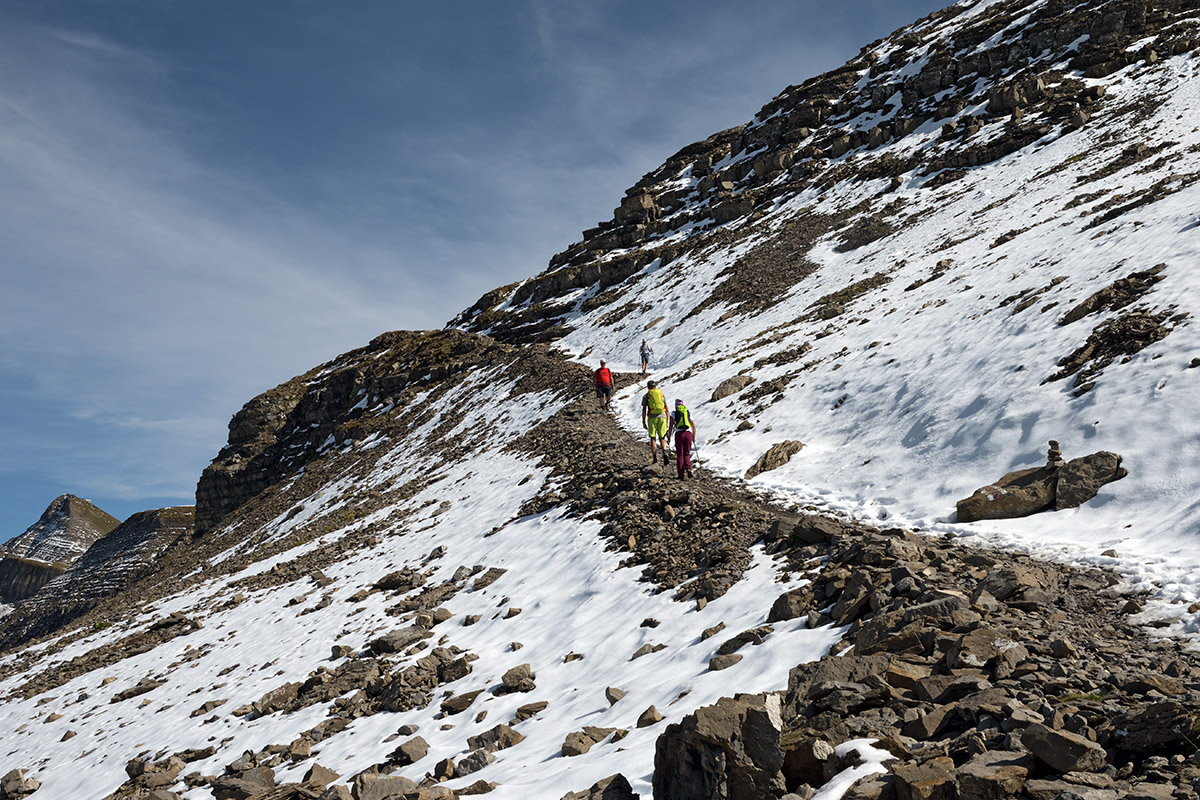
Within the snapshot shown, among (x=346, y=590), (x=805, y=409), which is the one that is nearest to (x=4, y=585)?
(x=346, y=590)

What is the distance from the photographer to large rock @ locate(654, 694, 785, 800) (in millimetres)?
5035

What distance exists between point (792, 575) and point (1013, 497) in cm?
410

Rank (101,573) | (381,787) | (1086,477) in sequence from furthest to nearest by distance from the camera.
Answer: (101,573) → (1086,477) → (381,787)

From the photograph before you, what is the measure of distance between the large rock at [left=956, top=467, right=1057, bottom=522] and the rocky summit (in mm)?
71

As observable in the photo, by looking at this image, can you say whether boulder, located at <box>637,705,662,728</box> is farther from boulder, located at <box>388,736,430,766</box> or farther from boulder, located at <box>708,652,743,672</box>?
boulder, located at <box>388,736,430,766</box>

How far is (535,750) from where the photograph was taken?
7996 mm

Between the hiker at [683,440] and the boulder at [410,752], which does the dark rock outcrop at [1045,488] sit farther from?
the boulder at [410,752]

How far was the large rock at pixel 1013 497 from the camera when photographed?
10.3 metres

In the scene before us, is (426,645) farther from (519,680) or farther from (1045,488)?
(1045,488)

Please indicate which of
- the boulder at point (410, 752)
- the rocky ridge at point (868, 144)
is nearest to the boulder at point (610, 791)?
the boulder at point (410, 752)

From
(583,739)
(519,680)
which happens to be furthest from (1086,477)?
Result: (519,680)

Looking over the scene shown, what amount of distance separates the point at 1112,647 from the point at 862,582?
8.32 ft

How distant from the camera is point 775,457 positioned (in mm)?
17328

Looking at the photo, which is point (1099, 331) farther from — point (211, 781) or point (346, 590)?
point (346, 590)
